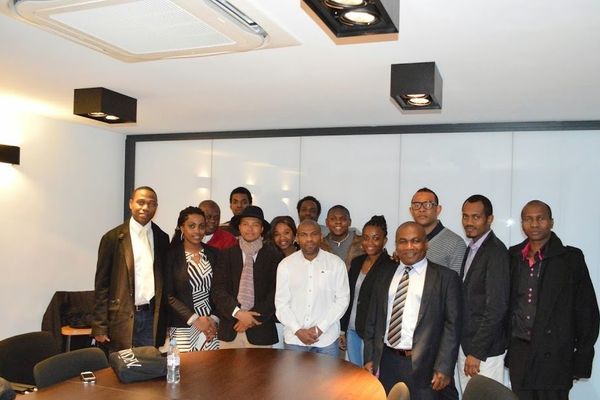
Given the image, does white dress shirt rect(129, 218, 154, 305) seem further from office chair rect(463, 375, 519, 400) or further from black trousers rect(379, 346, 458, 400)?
office chair rect(463, 375, 519, 400)

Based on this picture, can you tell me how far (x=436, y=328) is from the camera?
3.47 meters

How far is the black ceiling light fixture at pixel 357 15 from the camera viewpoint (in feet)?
6.62

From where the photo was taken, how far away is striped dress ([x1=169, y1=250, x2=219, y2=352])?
430 centimetres

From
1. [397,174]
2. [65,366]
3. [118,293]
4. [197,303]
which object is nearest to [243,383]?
[65,366]

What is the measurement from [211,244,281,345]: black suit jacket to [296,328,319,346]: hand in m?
0.38

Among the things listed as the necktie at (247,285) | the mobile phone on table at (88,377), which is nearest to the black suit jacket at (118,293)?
the necktie at (247,285)

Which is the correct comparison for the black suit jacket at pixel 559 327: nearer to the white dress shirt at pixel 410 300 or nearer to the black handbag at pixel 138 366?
the white dress shirt at pixel 410 300

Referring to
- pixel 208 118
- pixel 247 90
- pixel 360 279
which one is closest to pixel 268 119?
pixel 208 118

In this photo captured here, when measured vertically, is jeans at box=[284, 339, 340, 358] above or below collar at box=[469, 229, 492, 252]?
below

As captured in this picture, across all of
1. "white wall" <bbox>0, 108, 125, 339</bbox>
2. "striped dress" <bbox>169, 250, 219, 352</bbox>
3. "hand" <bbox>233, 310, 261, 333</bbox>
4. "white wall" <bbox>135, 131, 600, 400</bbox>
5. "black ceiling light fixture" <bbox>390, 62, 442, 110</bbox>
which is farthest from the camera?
"white wall" <bbox>0, 108, 125, 339</bbox>

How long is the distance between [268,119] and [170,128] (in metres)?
1.38

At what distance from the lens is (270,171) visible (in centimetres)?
650

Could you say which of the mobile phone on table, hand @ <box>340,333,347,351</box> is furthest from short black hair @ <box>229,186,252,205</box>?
the mobile phone on table

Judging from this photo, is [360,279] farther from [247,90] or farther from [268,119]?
[268,119]
